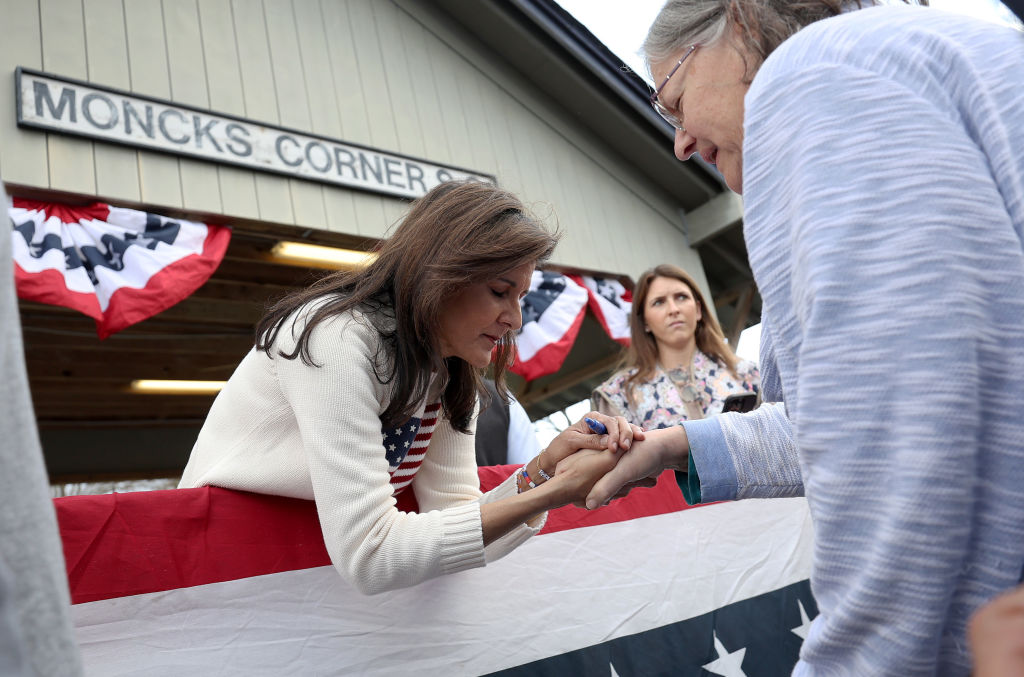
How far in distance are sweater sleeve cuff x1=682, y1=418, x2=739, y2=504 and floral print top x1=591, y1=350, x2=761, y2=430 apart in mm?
2100

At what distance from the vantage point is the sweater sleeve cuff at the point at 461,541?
1464mm

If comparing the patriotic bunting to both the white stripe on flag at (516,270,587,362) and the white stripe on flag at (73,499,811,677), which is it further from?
the white stripe on flag at (516,270,587,362)

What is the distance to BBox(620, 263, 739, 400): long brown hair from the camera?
3.69m

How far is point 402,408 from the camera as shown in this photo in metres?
1.64

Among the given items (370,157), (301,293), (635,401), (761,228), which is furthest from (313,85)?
(761,228)

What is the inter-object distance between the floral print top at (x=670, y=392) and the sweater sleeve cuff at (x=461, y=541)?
1.97 metres

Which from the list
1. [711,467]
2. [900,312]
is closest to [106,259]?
[711,467]

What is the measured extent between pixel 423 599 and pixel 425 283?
0.65 meters

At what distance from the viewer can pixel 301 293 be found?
180 centimetres

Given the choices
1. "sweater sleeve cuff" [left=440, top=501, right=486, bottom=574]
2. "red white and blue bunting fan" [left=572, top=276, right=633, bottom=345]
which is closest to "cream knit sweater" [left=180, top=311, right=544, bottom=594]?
"sweater sleeve cuff" [left=440, top=501, right=486, bottom=574]

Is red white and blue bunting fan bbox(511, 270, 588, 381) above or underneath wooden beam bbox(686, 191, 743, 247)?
underneath

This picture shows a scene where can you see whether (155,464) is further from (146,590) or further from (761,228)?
(761,228)

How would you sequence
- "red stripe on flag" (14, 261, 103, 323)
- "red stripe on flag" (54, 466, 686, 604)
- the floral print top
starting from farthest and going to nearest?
"red stripe on flag" (14, 261, 103, 323), the floral print top, "red stripe on flag" (54, 466, 686, 604)

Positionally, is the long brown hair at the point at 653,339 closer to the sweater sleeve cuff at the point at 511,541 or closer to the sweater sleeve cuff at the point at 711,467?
the sweater sleeve cuff at the point at 511,541
